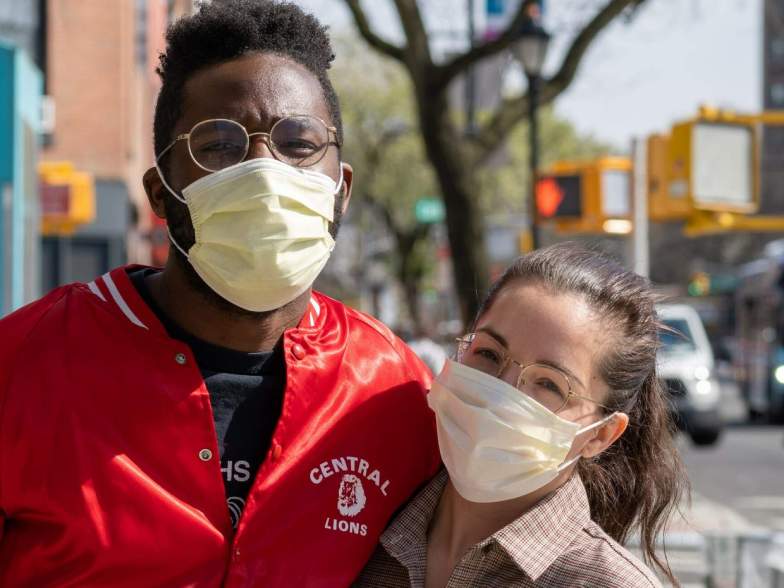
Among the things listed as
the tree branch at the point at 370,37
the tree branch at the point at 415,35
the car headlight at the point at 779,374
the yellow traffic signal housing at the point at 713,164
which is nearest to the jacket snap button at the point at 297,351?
the tree branch at the point at 415,35

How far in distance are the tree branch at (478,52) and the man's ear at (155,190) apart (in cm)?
831

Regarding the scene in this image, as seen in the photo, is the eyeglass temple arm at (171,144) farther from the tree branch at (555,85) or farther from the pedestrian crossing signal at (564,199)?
the pedestrian crossing signal at (564,199)

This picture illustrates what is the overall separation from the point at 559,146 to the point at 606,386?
45866 millimetres

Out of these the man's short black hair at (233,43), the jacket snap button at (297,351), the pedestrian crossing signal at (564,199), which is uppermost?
the pedestrian crossing signal at (564,199)

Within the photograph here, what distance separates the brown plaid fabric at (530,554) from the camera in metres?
2.44

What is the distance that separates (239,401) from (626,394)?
33.2 inches

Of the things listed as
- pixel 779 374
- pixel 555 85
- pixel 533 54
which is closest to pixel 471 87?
pixel 555 85

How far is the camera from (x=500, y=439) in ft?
8.77

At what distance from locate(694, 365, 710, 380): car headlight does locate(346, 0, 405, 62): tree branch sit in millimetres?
7506

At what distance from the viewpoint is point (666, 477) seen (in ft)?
9.74

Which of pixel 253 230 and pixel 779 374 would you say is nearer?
pixel 253 230

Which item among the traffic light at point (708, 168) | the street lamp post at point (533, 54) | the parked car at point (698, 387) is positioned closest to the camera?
the street lamp post at point (533, 54)

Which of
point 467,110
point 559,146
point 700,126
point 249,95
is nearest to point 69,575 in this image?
point 249,95

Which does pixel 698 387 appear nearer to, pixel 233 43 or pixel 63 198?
pixel 63 198
